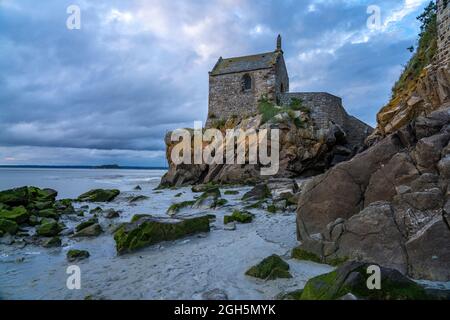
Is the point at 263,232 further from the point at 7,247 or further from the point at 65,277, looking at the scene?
the point at 7,247

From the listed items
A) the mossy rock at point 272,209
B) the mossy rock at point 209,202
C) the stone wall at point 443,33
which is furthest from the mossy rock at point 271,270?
the stone wall at point 443,33

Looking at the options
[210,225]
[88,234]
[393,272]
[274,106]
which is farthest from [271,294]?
[274,106]

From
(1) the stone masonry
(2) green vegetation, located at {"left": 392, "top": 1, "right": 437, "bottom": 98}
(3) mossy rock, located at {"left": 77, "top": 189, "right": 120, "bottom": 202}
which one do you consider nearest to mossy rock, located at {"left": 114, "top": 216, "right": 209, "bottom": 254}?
(3) mossy rock, located at {"left": 77, "top": 189, "right": 120, "bottom": 202}

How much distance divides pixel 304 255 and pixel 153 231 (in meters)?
4.82

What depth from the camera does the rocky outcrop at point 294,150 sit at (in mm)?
27984

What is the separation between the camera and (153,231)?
9758 millimetres

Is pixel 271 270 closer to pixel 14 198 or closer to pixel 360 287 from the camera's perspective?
pixel 360 287

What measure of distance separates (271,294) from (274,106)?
91.1ft

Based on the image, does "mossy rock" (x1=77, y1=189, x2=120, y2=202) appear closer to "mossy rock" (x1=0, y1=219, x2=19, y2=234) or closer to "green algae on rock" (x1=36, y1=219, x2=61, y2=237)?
"mossy rock" (x1=0, y1=219, x2=19, y2=234)

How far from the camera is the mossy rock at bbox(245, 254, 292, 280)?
6441 mm

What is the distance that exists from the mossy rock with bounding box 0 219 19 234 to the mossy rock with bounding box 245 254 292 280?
1037 cm

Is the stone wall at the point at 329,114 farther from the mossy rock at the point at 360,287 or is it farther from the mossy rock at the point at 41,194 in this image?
the mossy rock at the point at 360,287

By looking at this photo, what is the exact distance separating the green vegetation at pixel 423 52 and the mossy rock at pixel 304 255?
597 inches

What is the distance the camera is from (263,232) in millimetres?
10445
